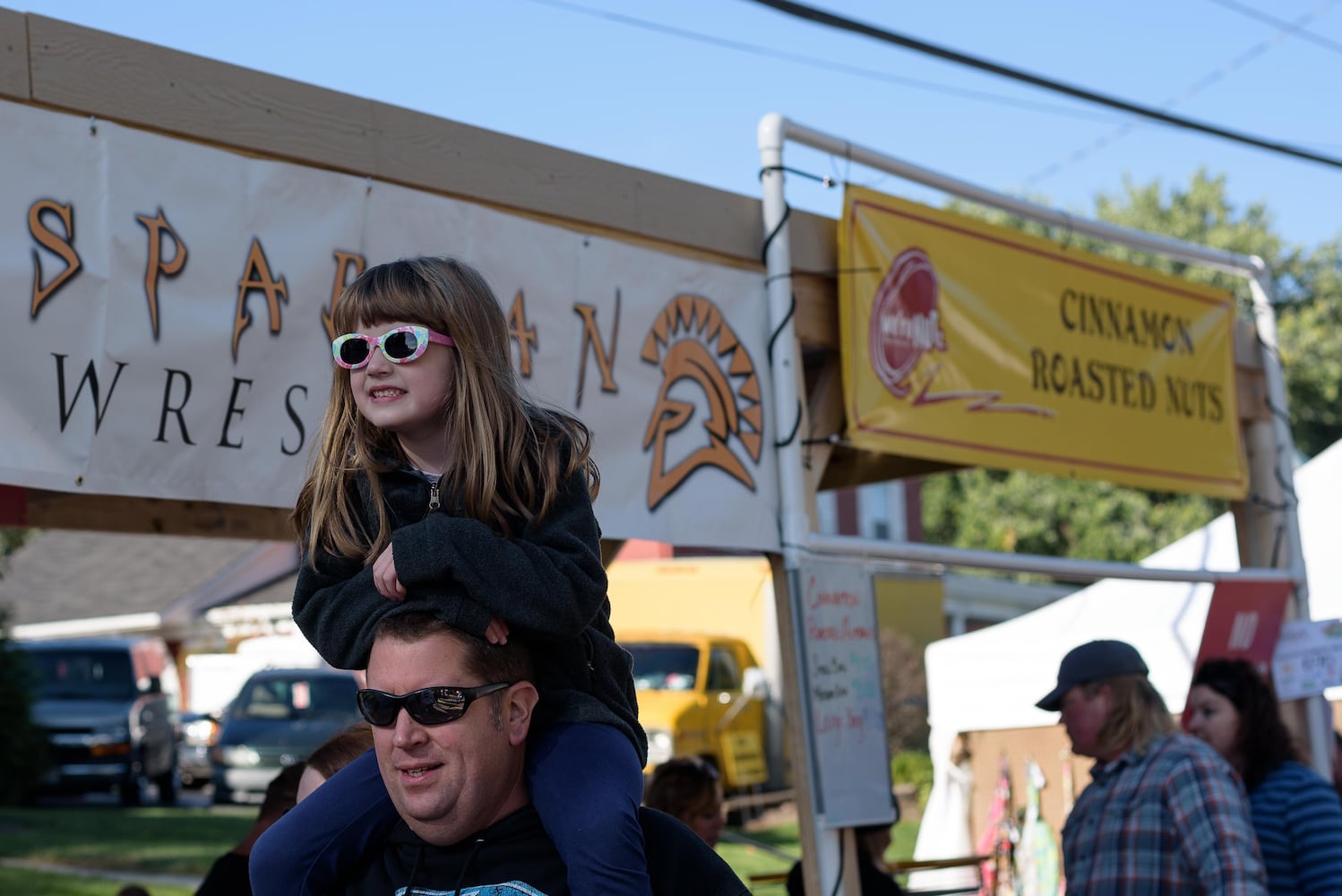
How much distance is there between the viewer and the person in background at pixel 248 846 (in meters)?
3.99

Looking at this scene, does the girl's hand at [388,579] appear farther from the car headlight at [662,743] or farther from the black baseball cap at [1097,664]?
the car headlight at [662,743]

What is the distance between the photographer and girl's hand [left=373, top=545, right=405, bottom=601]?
6.64 feet

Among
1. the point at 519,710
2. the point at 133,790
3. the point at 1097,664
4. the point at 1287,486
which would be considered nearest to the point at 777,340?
the point at 1097,664

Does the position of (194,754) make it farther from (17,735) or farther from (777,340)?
(777,340)

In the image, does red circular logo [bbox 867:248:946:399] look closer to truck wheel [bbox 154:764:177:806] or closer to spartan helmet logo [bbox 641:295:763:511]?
spartan helmet logo [bbox 641:295:763:511]

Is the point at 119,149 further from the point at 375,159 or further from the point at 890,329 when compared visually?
the point at 890,329

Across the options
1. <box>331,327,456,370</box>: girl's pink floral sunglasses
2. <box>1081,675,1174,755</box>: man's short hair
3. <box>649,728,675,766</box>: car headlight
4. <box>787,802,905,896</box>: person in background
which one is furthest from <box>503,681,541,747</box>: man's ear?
<box>649,728,675,766</box>: car headlight

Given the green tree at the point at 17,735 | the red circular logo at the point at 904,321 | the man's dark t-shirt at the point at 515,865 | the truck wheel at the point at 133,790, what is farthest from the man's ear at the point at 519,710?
the truck wheel at the point at 133,790

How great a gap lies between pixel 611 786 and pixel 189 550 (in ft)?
105

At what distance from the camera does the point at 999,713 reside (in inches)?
440

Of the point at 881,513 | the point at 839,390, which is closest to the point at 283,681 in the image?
the point at 839,390

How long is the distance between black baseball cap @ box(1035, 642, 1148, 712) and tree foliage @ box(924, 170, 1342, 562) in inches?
1121

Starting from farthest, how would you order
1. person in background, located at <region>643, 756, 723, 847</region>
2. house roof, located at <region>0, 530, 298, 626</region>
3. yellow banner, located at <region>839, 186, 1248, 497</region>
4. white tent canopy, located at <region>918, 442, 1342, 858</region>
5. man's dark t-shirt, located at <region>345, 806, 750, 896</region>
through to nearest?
house roof, located at <region>0, 530, 298, 626</region> → white tent canopy, located at <region>918, 442, 1342, 858</region> → yellow banner, located at <region>839, 186, 1248, 497</region> → person in background, located at <region>643, 756, 723, 847</region> → man's dark t-shirt, located at <region>345, 806, 750, 896</region>

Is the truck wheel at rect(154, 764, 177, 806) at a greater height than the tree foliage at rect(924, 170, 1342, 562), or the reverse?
the tree foliage at rect(924, 170, 1342, 562)
